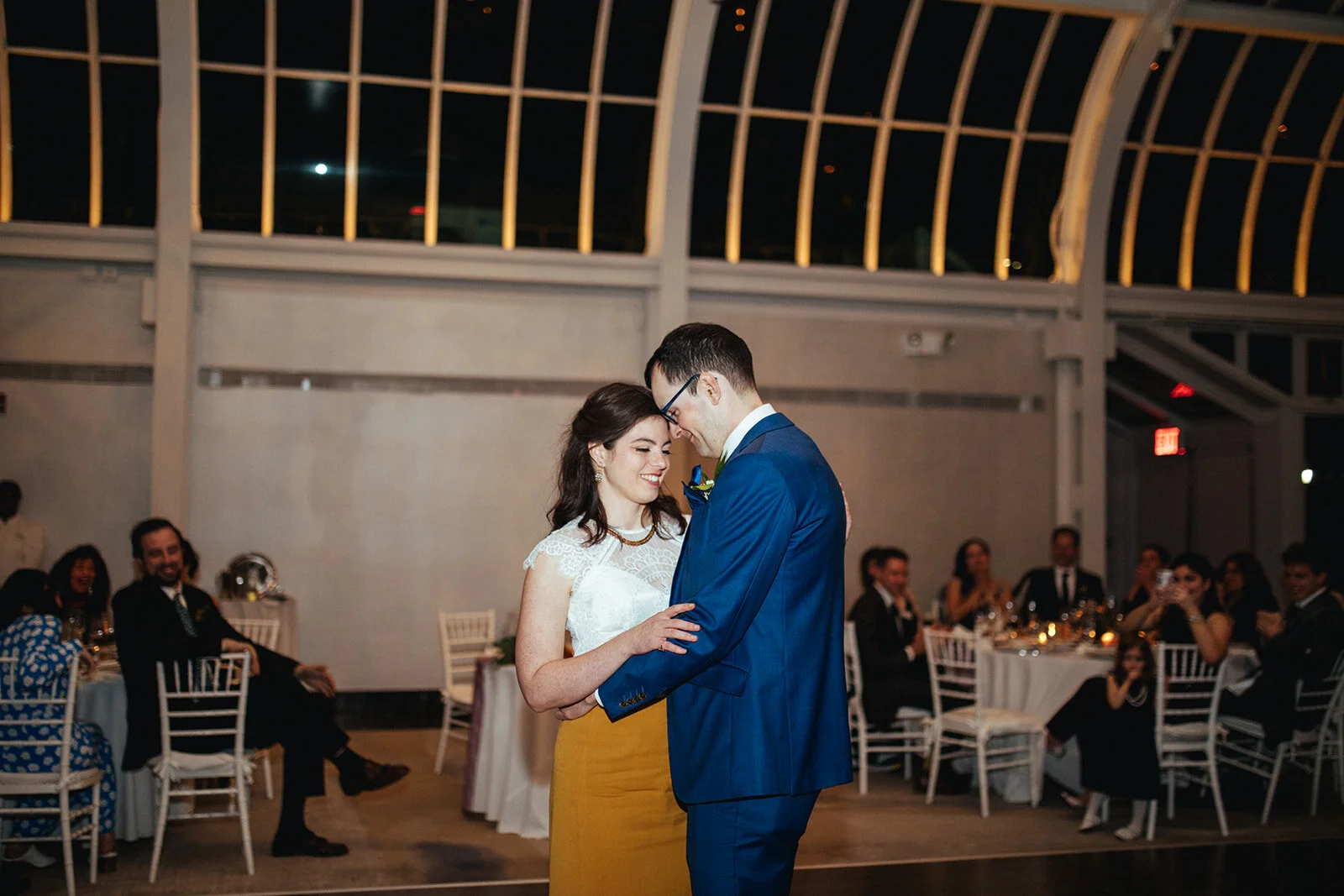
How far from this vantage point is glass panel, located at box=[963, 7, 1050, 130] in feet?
34.4

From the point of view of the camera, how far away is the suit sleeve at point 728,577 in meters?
2.15

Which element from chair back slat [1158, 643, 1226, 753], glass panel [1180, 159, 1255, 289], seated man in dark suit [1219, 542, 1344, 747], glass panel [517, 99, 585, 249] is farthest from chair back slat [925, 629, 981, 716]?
glass panel [1180, 159, 1255, 289]

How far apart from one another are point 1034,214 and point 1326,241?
10.2 ft

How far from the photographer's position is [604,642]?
2.48 meters

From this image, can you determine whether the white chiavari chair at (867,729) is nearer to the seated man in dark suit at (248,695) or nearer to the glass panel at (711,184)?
the seated man in dark suit at (248,695)

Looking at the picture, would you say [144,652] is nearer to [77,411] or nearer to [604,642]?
[604,642]

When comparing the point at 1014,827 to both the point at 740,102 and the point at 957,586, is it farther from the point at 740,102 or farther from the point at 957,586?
the point at 740,102

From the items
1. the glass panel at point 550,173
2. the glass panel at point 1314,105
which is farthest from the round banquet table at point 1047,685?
the glass panel at point 1314,105

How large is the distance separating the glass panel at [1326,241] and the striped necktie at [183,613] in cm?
1076

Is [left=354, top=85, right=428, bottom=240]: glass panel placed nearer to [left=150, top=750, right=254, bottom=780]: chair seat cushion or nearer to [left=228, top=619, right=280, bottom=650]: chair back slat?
[left=228, top=619, right=280, bottom=650]: chair back slat

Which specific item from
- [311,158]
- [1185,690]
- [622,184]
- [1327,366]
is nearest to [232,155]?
[311,158]

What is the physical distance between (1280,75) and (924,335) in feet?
13.8

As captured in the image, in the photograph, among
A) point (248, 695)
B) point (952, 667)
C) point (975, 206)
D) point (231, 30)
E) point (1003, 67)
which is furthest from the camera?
point (975, 206)

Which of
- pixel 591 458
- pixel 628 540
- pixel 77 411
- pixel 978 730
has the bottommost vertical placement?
pixel 978 730
